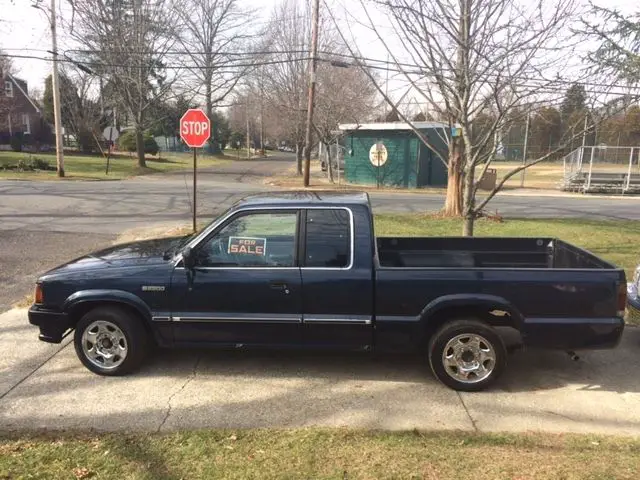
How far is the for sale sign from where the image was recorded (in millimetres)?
4660

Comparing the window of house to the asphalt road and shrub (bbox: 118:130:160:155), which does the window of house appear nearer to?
shrub (bbox: 118:130:160:155)

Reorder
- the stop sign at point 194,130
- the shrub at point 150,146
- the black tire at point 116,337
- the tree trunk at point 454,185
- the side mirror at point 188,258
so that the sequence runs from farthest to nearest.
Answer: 1. the shrub at point 150,146
2. the tree trunk at point 454,185
3. the stop sign at point 194,130
4. the black tire at point 116,337
5. the side mirror at point 188,258

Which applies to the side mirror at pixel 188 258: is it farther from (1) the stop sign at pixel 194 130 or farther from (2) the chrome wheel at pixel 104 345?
(1) the stop sign at pixel 194 130

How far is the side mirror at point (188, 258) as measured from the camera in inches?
179

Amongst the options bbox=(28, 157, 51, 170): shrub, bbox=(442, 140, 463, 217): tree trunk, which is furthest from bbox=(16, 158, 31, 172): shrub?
bbox=(442, 140, 463, 217): tree trunk

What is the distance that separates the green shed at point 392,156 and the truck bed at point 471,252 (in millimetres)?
22441

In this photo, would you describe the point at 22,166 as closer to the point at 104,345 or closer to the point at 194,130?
the point at 194,130

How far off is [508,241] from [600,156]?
31620 mm

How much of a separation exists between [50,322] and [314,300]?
7.51 ft

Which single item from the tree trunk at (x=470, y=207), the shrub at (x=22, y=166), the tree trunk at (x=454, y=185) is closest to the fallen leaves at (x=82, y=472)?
the tree trunk at (x=470, y=207)

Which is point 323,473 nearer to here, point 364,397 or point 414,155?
point 364,397

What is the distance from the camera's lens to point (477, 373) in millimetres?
4543

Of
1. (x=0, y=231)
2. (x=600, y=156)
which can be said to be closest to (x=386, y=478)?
(x=0, y=231)

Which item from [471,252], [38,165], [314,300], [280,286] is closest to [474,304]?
[314,300]
